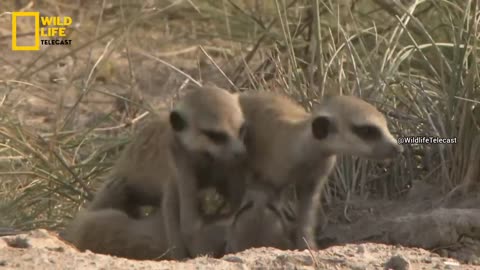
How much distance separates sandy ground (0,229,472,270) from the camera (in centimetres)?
455

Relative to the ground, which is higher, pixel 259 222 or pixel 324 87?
pixel 324 87

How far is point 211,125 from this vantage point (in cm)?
552

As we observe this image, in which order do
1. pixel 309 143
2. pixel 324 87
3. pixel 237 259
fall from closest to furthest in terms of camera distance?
pixel 237 259, pixel 309 143, pixel 324 87

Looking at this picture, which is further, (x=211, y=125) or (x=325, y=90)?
(x=325, y=90)

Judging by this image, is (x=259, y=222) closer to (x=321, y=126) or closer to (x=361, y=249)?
(x=321, y=126)

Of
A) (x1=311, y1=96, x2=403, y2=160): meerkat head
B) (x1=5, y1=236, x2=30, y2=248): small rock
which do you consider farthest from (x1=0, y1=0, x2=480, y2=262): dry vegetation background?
(x1=5, y1=236, x2=30, y2=248): small rock

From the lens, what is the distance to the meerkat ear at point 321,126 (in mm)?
5473

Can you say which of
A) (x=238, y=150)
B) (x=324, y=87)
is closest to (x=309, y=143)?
(x=238, y=150)

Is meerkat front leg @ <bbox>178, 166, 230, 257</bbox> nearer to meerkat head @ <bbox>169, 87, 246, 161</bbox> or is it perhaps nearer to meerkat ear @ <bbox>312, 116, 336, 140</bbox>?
meerkat head @ <bbox>169, 87, 246, 161</bbox>

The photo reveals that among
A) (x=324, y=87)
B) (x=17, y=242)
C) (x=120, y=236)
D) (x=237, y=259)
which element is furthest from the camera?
(x=324, y=87)

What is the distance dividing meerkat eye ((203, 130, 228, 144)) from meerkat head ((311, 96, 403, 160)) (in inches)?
16.1

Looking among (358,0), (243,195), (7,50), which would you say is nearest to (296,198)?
(243,195)

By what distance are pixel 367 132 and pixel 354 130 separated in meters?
0.07

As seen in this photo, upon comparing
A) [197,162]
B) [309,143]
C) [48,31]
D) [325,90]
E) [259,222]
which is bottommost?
[259,222]
